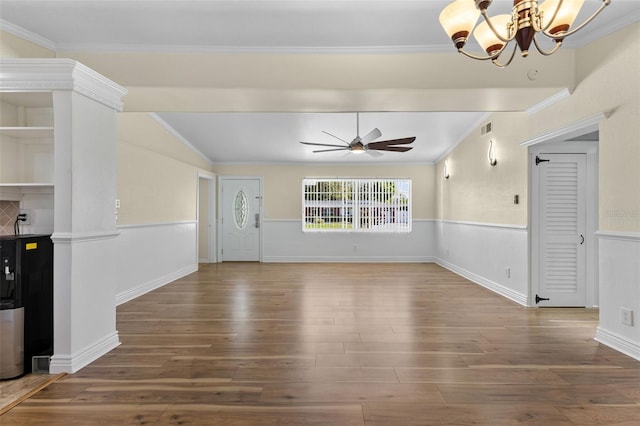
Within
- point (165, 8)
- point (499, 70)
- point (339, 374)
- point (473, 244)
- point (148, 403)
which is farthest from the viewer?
point (473, 244)

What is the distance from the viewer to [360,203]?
7793mm

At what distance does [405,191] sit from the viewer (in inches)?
307

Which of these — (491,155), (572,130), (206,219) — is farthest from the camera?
(206,219)

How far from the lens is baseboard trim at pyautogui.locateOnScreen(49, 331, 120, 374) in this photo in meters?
2.47

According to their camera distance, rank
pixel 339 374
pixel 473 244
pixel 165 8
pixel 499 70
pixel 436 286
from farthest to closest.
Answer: pixel 473 244, pixel 436 286, pixel 499 70, pixel 165 8, pixel 339 374

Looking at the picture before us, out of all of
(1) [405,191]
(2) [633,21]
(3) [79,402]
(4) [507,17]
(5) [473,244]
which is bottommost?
A: (3) [79,402]

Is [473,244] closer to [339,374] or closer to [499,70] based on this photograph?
[499,70]

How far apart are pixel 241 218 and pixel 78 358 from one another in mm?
5354

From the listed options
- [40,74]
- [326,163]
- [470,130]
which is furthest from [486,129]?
[40,74]

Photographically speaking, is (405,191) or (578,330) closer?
(578,330)

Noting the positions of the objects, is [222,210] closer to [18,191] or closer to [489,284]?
[18,191]

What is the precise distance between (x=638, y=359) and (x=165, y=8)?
450 centimetres

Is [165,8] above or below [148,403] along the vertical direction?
above

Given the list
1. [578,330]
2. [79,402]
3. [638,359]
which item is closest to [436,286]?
[578,330]
